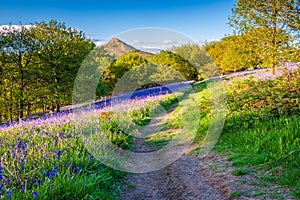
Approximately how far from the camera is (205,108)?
1005cm

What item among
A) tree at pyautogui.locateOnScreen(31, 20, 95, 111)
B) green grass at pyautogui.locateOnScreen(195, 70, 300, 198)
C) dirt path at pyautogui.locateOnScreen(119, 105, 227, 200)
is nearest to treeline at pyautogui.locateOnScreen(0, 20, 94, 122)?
tree at pyautogui.locateOnScreen(31, 20, 95, 111)

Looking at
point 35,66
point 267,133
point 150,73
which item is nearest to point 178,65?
point 150,73

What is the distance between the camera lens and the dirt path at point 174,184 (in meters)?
4.04

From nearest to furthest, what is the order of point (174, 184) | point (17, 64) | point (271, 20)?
point (174, 184)
point (271, 20)
point (17, 64)

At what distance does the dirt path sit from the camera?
13.3 feet

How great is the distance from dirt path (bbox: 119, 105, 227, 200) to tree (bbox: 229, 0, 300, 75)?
9394 millimetres

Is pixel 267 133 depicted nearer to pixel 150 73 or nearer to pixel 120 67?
pixel 150 73

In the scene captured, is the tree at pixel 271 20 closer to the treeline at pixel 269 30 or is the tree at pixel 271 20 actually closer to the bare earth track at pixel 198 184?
the treeline at pixel 269 30

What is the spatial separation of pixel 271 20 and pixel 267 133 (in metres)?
11.1

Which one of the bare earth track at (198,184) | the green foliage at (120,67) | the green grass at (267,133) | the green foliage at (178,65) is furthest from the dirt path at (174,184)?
the green foliage at (178,65)

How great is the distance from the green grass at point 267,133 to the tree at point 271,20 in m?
4.24

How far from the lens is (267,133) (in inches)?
221

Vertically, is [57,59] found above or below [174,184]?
above

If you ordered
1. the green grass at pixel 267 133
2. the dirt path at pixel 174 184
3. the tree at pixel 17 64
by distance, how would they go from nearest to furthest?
the dirt path at pixel 174 184 < the green grass at pixel 267 133 < the tree at pixel 17 64
